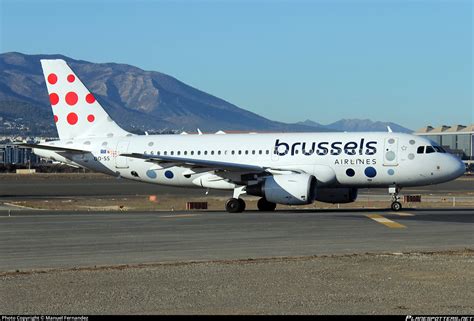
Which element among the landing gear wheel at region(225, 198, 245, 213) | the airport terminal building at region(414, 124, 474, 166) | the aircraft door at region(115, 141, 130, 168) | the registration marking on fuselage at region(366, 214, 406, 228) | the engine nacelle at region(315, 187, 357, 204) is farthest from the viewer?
the airport terminal building at region(414, 124, 474, 166)

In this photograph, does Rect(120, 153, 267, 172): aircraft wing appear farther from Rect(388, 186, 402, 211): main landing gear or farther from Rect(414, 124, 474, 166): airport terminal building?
Rect(414, 124, 474, 166): airport terminal building

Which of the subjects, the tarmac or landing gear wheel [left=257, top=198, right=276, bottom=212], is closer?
the tarmac

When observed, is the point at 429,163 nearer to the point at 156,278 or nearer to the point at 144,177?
the point at 144,177

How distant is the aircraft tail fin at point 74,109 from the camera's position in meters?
46.2

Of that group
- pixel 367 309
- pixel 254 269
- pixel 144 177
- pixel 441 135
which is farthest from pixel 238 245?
pixel 441 135

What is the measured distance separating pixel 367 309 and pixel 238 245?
34.3 feet

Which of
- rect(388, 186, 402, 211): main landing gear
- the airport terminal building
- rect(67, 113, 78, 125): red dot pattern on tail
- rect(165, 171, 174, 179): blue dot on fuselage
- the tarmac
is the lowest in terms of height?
the tarmac

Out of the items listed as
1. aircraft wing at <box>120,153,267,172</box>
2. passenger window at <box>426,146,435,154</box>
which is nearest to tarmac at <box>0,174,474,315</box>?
aircraft wing at <box>120,153,267,172</box>

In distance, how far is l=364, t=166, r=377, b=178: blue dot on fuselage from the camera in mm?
39750

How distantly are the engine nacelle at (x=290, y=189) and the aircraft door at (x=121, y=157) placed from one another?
8.38 metres

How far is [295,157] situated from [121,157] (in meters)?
9.01

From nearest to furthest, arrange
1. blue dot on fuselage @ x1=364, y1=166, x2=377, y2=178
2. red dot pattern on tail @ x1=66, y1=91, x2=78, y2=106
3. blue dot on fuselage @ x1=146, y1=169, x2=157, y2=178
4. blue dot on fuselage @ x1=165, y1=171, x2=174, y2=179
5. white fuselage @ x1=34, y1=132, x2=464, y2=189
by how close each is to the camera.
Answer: blue dot on fuselage @ x1=364, y1=166, x2=377, y2=178 → white fuselage @ x1=34, y1=132, x2=464, y2=189 → blue dot on fuselage @ x1=165, y1=171, x2=174, y2=179 → blue dot on fuselage @ x1=146, y1=169, x2=157, y2=178 → red dot pattern on tail @ x1=66, y1=91, x2=78, y2=106

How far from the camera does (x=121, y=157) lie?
147ft

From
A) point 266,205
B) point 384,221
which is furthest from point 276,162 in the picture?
point 384,221
